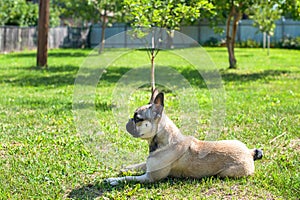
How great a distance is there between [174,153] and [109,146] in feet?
5.12

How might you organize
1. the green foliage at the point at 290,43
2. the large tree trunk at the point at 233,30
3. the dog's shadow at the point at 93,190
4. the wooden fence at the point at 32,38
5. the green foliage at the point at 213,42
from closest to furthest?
the dog's shadow at the point at 93,190 < the large tree trunk at the point at 233,30 < the wooden fence at the point at 32,38 < the green foliage at the point at 290,43 < the green foliage at the point at 213,42

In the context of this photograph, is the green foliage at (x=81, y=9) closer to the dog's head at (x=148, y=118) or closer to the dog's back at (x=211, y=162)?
the dog's back at (x=211, y=162)

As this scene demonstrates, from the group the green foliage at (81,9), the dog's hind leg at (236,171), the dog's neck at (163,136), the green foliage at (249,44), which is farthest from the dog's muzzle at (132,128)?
the green foliage at (249,44)

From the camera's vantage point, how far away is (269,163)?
511cm

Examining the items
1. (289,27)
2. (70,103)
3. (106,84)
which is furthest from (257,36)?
(70,103)

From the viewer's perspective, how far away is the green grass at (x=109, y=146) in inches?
168

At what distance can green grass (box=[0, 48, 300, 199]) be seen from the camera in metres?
4.27

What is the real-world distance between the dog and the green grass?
3.7 inches

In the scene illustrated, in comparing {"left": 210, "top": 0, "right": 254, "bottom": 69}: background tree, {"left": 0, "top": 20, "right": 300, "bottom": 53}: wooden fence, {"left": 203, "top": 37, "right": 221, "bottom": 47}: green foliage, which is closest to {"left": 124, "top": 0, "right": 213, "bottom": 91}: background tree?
{"left": 210, "top": 0, "right": 254, "bottom": 69}: background tree

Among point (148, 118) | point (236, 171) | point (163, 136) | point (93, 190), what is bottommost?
point (93, 190)

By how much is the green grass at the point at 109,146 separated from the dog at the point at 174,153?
0.09m

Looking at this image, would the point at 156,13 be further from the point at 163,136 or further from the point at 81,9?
the point at 81,9

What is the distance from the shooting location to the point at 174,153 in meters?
4.38

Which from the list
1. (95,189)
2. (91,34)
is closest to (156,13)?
(95,189)
